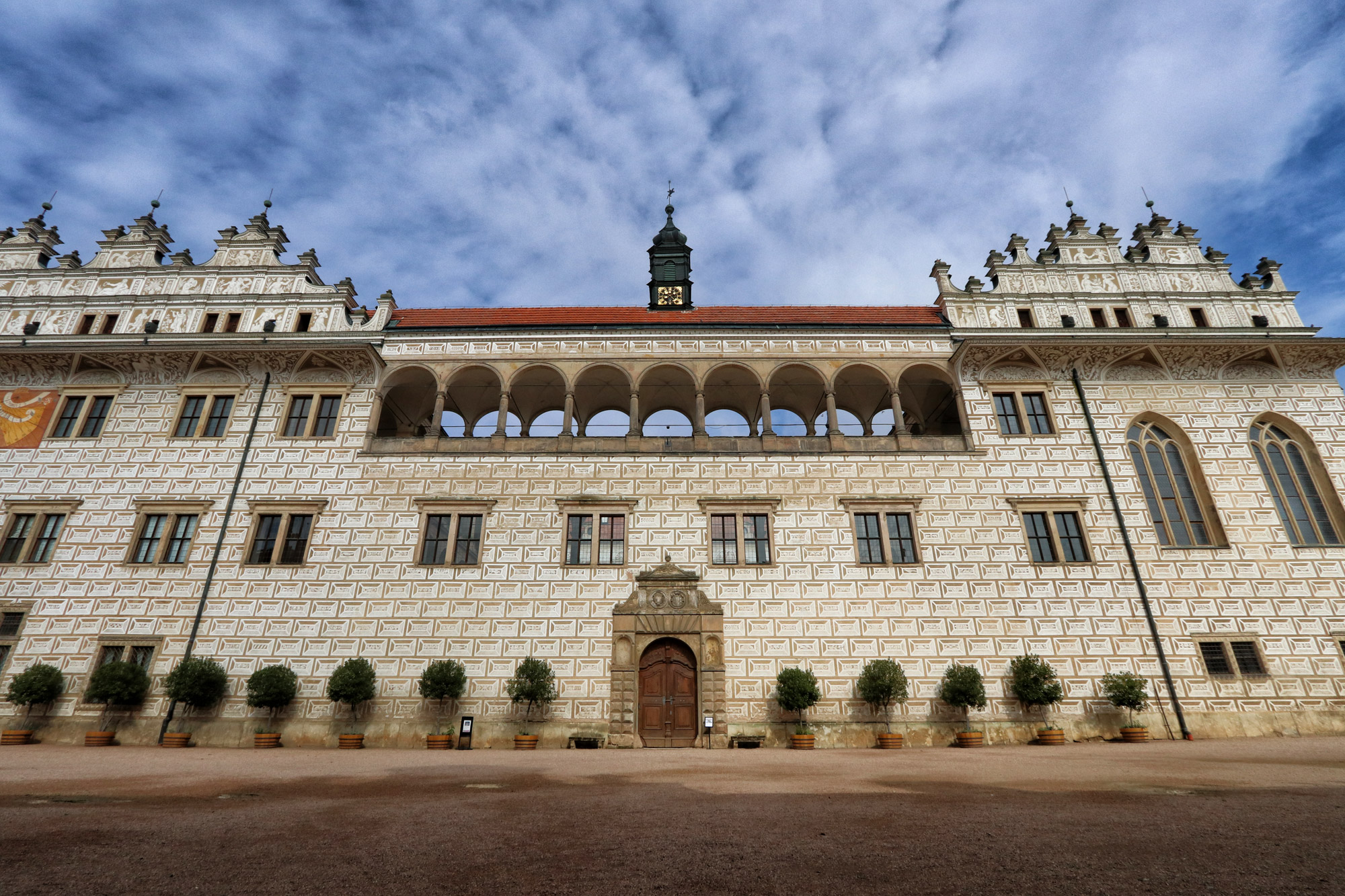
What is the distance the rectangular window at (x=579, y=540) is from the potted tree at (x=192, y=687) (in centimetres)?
901

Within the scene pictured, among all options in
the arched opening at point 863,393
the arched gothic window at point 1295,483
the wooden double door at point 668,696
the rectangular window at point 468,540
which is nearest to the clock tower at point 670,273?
the arched opening at point 863,393

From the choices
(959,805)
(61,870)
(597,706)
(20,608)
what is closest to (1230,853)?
(959,805)

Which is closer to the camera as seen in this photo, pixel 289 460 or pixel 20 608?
pixel 20 608

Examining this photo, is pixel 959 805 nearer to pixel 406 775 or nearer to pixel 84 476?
pixel 406 775

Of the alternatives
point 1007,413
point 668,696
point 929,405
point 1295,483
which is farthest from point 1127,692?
point 668,696

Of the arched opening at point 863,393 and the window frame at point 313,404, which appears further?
the arched opening at point 863,393

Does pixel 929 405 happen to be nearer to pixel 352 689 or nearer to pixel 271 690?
pixel 352 689

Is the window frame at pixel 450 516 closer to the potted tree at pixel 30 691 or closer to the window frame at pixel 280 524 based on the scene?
the window frame at pixel 280 524

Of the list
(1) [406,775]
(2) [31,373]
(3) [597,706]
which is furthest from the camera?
(2) [31,373]

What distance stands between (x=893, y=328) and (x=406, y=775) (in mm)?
17664

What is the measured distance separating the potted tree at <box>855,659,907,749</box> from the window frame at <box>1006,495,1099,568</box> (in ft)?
17.2

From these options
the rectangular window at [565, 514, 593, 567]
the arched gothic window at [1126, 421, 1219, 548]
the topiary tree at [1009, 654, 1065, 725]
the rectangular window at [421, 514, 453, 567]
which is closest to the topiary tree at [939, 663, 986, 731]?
the topiary tree at [1009, 654, 1065, 725]

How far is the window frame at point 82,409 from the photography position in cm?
1875

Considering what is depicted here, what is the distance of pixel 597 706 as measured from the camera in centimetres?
1535
